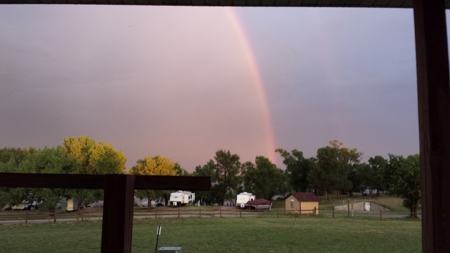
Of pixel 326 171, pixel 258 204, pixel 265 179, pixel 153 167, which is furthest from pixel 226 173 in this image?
pixel 153 167

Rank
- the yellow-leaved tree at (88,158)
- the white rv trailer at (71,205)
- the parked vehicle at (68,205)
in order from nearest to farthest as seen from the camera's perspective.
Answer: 1. the yellow-leaved tree at (88,158)
2. the parked vehicle at (68,205)
3. the white rv trailer at (71,205)

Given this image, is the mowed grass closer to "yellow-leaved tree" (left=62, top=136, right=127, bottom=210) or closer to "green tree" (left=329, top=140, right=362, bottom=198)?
"yellow-leaved tree" (left=62, top=136, right=127, bottom=210)

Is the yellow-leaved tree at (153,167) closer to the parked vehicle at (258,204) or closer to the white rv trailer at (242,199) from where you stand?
the white rv trailer at (242,199)

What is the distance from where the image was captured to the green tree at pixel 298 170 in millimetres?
41406

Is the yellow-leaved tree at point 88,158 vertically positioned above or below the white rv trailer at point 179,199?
above

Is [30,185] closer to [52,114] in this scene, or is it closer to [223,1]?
[223,1]

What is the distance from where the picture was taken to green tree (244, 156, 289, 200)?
38.2 m

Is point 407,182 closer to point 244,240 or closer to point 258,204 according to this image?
point 258,204

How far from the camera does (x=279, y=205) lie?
133 feet

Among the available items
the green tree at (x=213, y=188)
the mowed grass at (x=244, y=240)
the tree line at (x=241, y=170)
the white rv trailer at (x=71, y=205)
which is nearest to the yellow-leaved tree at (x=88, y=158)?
the tree line at (x=241, y=170)

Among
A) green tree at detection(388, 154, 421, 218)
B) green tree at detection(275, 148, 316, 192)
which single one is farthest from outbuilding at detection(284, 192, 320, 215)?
green tree at detection(275, 148, 316, 192)

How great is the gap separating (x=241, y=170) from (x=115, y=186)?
4067 cm

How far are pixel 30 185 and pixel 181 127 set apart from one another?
4772 cm

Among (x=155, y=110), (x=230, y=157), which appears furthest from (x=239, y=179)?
(x=155, y=110)
